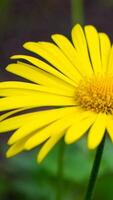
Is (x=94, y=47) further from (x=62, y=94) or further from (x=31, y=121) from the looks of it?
(x=31, y=121)

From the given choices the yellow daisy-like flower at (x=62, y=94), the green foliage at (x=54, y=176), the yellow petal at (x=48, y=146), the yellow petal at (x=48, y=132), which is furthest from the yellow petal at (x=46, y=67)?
the green foliage at (x=54, y=176)

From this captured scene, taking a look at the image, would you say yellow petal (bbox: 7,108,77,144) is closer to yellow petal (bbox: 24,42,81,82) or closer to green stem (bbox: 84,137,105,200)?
green stem (bbox: 84,137,105,200)

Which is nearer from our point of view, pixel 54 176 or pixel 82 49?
pixel 82 49

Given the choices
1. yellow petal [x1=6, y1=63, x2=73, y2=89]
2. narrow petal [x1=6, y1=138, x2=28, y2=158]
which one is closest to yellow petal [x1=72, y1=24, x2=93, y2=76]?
yellow petal [x1=6, y1=63, x2=73, y2=89]

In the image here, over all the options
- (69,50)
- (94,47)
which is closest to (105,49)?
(94,47)

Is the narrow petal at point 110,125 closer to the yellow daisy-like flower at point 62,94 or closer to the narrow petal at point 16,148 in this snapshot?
the yellow daisy-like flower at point 62,94

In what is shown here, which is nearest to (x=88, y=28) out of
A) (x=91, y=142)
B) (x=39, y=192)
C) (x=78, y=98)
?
(x=78, y=98)
